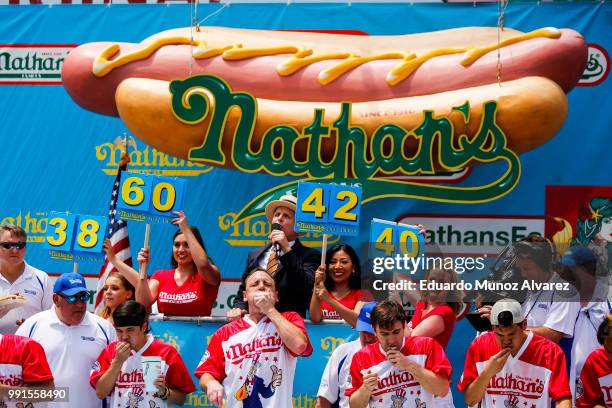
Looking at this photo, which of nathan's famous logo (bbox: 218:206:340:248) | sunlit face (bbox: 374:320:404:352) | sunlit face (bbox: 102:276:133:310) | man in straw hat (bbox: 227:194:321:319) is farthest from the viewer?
nathan's famous logo (bbox: 218:206:340:248)

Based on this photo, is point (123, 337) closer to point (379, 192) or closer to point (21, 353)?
point (21, 353)

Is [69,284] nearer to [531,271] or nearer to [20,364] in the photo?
[20,364]

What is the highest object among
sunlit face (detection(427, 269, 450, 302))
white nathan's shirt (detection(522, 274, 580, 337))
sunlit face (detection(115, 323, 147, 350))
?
sunlit face (detection(427, 269, 450, 302))

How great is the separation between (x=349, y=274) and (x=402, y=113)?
189 cm

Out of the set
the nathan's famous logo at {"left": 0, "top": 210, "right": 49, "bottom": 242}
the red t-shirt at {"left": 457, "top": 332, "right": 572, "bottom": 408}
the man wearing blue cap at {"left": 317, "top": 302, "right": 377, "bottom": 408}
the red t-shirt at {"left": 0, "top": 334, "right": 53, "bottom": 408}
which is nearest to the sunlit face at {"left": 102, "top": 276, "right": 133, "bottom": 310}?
the red t-shirt at {"left": 0, "top": 334, "right": 53, "bottom": 408}

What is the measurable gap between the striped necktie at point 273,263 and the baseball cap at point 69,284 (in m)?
1.21

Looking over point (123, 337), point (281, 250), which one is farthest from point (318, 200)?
point (123, 337)

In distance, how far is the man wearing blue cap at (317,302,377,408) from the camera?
19.7 ft

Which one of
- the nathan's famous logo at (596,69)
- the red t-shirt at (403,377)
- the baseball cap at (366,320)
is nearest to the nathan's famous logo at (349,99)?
the nathan's famous logo at (596,69)

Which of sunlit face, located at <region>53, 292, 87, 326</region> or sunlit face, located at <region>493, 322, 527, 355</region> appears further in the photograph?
sunlit face, located at <region>53, 292, 87, 326</region>

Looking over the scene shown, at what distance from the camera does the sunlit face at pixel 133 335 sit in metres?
5.96

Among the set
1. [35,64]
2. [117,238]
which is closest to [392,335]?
[117,238]

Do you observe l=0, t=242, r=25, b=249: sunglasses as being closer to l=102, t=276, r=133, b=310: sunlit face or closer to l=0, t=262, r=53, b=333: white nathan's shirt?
l=0, t=262, r=53, b=333: white nathan's shirt

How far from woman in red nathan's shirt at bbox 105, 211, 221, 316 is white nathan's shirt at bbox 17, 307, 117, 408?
67cm
